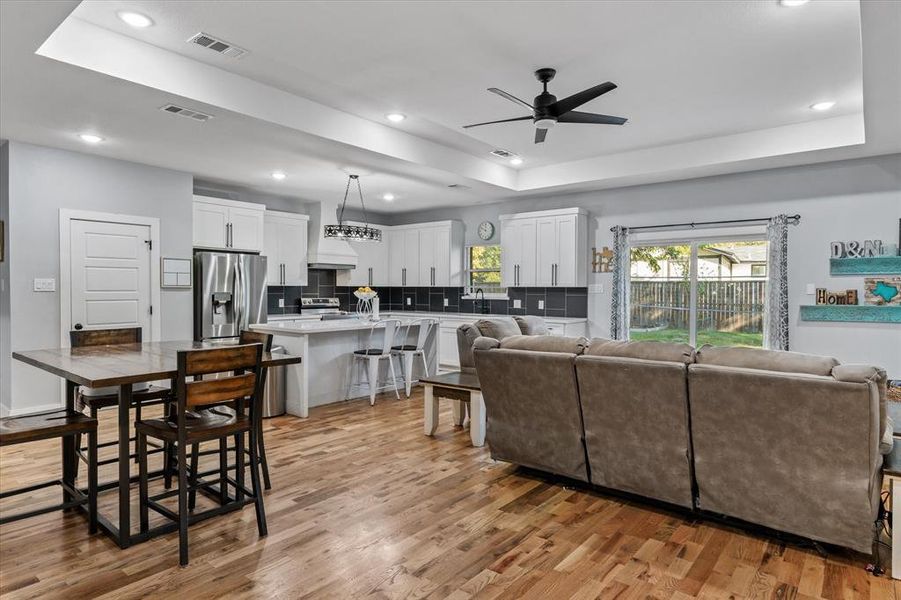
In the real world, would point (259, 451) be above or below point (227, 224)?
below

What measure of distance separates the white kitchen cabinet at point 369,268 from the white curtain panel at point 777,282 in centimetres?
563

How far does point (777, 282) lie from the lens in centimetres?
577

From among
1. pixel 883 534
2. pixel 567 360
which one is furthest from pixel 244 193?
pixel 883 534

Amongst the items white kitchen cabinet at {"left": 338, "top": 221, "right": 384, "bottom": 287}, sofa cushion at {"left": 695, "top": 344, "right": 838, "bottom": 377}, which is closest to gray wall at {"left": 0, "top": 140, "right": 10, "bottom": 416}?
white kitchen cabinet at {"left": 338, "top": 221, "right": 384, "bottom": 287}

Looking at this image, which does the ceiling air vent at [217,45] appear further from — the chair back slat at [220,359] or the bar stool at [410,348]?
the bar stool at [410,348]

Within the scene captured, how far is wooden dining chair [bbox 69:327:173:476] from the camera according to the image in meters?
3.07

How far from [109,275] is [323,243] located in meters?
2.98

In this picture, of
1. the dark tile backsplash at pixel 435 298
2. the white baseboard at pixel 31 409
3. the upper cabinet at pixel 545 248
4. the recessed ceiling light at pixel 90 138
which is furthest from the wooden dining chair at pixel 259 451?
the dark tile backsplash at pixel 435 298

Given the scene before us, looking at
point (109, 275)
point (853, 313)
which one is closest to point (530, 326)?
point (853, 313)

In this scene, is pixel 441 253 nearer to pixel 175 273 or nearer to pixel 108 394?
pixel 175 273

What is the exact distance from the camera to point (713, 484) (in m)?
2.81

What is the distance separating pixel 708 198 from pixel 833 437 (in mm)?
4445

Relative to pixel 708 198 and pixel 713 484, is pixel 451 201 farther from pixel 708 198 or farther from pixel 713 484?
pixel 713 484

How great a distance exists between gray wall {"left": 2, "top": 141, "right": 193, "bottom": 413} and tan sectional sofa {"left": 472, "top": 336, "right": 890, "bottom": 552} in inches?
171
